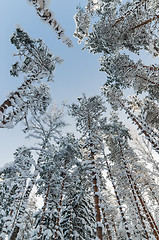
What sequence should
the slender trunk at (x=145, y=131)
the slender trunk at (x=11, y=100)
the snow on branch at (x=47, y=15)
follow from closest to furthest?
the snow on branch at (x=47, y=15), the slender trunk at (x=11, y=100), the slender trunk at (x=145, y=131)

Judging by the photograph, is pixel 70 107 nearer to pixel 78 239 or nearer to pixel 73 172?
pixel 73 172

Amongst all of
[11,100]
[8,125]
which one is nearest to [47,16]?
[11,100]

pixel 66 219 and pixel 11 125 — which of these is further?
pixel 66 219

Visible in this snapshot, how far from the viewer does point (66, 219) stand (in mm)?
11789

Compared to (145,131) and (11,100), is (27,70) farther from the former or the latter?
(145,131)

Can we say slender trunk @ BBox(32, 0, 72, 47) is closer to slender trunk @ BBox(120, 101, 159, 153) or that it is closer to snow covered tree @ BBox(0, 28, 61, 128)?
snow covered tree @ BBox(0, 28, 61, 128)

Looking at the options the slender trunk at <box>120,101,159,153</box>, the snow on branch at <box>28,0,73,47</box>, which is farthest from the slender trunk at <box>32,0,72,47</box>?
the slender trunk at <box>120,101,159,153</box>

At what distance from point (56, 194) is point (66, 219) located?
6.87 feet

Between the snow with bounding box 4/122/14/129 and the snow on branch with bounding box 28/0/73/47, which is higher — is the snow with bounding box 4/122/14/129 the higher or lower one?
the lower one

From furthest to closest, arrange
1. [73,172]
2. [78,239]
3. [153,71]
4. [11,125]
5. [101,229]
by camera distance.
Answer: [78,239] → [73,172] → [153,71] → [101,229] → [11,125]

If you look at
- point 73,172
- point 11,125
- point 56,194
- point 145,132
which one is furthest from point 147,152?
point 11,125

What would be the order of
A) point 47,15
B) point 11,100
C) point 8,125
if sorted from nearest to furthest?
1. point 47,15
2. point 8,125
3. point 11,100

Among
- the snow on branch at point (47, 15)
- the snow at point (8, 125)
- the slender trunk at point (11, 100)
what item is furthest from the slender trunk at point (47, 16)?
the snow at point (8, 125)

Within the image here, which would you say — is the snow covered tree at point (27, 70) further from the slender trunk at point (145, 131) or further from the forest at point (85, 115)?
the slender trunk at point (145, 131)
